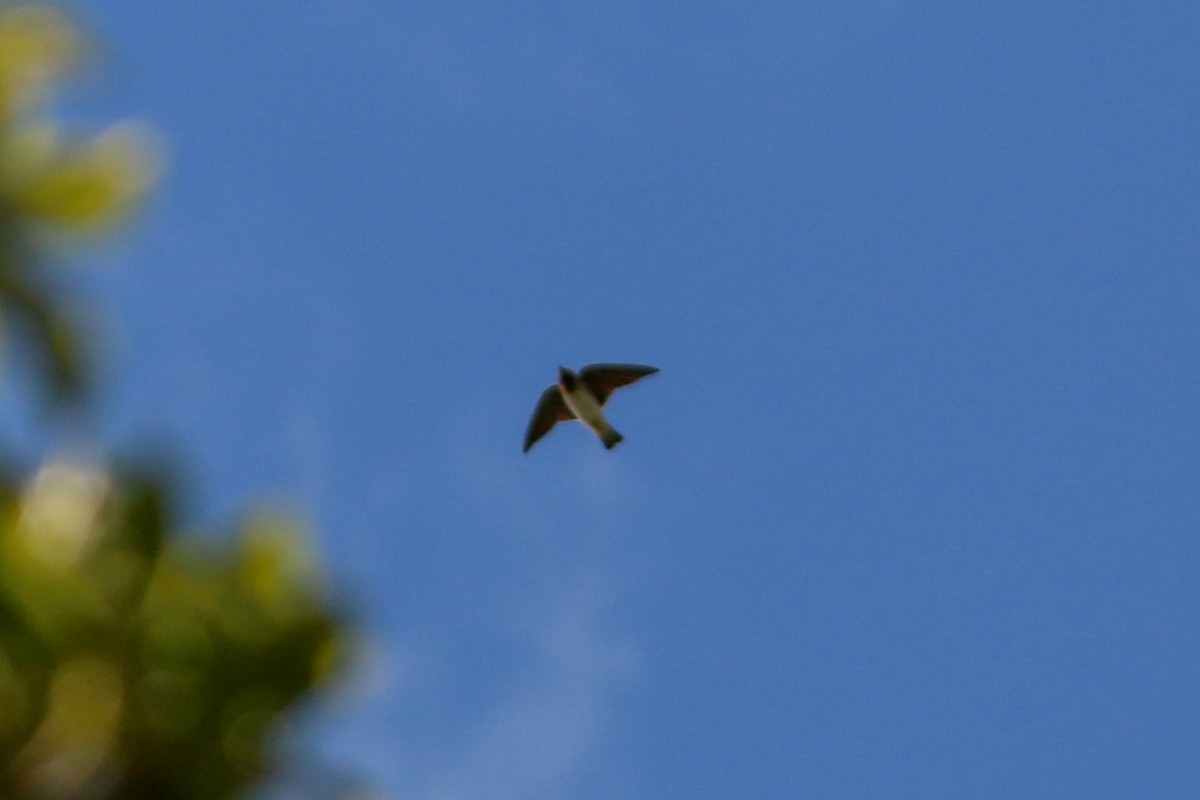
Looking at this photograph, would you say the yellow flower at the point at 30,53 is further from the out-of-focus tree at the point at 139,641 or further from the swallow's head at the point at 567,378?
the swallow's head at the point at 567,378

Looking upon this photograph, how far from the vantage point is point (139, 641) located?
9211mm

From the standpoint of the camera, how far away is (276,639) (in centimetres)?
940

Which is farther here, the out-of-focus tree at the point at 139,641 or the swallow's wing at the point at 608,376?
the swallow's wing at the point at 608,376

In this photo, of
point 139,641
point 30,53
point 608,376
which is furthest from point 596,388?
point 139,641

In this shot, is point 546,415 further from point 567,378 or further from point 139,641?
point 139,641

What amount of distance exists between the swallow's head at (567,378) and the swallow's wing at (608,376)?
0.19 metres

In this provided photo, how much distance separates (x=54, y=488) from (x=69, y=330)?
260 centimetres

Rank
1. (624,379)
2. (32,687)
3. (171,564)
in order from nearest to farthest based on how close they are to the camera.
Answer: (32,687) < (171,564) < (624,379)

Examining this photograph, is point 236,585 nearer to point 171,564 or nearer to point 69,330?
point 171,564

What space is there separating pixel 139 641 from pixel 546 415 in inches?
684

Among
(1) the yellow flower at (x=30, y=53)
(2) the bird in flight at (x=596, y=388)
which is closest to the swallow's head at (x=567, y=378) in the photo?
(2) the bird in flight at (x=596, y=388)

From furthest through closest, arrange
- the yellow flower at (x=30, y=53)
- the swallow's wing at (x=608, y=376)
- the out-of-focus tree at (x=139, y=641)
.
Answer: the swallow's wing at (x=608, y=376) → the yellow flower at (x=30, y=53) → the out-of-focus tree at (x=139, y=641)

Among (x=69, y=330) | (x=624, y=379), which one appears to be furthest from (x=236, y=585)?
(x=624, y=379)

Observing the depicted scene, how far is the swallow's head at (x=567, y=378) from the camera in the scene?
81.8ft
